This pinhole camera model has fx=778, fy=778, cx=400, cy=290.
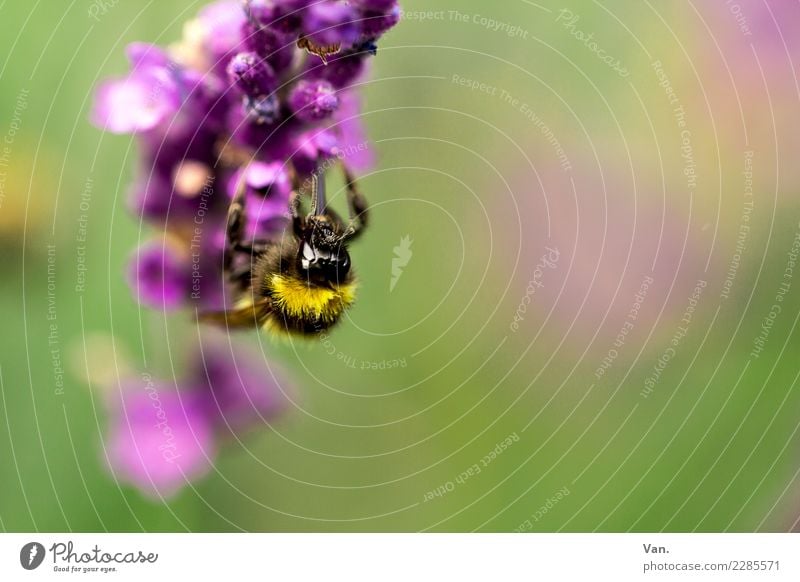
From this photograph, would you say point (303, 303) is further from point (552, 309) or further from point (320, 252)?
point (552, 309)

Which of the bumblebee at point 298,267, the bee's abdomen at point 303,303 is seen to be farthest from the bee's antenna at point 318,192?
the bee's abdomen at point 303,303

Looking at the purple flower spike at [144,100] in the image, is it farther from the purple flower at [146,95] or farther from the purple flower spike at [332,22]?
the purple flower spike at [332,22]

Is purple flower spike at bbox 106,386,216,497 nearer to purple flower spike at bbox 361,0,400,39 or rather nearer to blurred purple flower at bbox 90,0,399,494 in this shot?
blurred purple flower at bbox 90,0,399,494

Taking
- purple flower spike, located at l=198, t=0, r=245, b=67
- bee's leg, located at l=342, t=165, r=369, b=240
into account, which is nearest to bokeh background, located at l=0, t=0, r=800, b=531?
bee's leg, located at l=342, t=165, r=369, b=240

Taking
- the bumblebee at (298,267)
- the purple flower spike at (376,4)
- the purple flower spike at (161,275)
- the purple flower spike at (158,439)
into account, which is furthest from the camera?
the purple flower spike at (158,439)

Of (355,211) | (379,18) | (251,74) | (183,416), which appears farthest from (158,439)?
(379,18)
